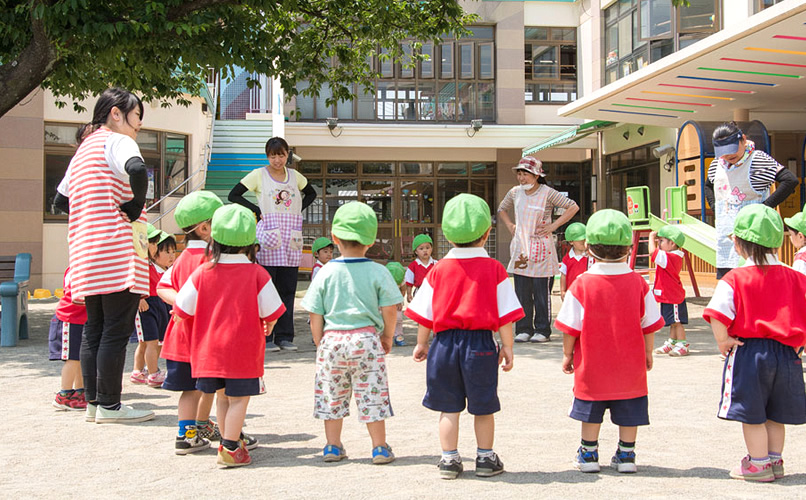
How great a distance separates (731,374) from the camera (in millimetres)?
3586

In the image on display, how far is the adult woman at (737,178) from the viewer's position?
20.5 ft

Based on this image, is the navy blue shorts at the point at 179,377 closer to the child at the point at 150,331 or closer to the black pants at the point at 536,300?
the child at the point at 150,331

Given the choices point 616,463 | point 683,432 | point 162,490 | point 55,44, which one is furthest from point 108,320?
point 55,44

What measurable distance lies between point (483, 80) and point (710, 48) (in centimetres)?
1190

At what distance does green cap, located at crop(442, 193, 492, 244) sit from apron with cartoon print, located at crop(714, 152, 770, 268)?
3.33m

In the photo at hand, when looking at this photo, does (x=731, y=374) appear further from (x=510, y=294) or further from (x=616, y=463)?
(x=510, y=294)

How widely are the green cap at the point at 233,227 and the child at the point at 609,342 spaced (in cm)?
153

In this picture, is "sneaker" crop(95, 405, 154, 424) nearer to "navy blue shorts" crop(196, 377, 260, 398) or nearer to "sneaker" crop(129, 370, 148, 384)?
"navy blue shorts" crop(196, 377, 260, 398)

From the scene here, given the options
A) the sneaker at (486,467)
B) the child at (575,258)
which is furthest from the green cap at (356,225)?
the child at (575,258)

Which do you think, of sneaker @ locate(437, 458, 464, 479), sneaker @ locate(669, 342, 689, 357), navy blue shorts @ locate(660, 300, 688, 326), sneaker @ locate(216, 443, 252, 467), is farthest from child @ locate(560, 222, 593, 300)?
sneaker @ locate(216, 443, 252, 467)

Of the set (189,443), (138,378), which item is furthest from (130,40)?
(189,443)

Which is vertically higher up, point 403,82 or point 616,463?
point 403,82

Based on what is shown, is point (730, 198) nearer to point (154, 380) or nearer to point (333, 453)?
point (333, 453)

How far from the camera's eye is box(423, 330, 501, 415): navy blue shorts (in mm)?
3553
